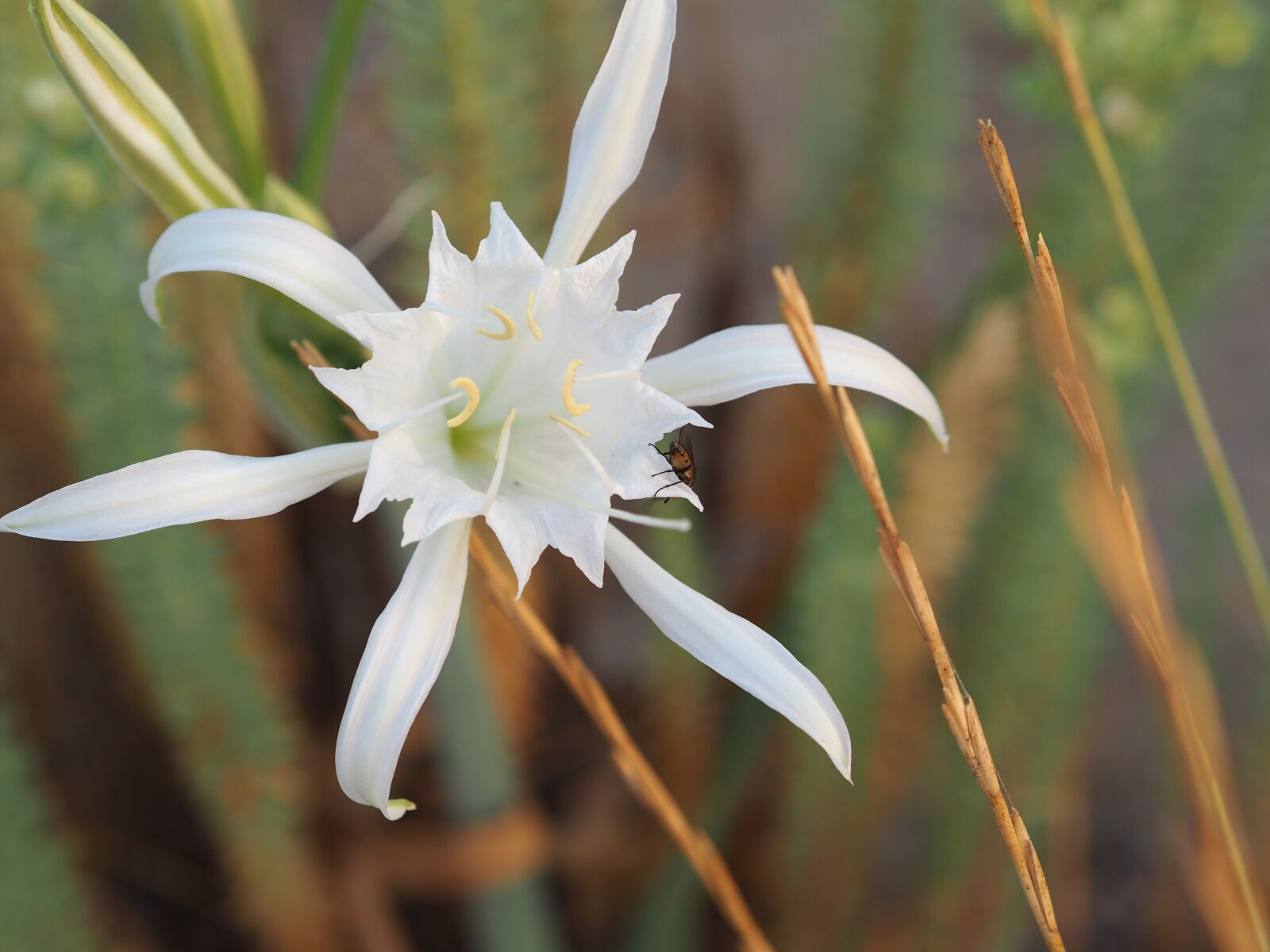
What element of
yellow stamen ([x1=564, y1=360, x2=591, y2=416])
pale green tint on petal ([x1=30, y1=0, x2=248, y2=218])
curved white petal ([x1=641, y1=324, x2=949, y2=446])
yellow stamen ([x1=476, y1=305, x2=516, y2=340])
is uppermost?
pale green tint on petal ([x1=30, y1=0, x2=248, y2=218])

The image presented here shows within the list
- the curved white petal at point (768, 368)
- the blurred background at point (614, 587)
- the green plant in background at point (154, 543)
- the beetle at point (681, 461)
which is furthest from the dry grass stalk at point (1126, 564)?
the green plant in background at point (154, 543)

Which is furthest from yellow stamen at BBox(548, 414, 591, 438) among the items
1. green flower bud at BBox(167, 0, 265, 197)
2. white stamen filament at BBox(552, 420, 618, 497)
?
green flower bud at BBox(167, 0, 265, 197)

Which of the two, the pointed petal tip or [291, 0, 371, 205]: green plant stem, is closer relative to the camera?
the pointed petal tip

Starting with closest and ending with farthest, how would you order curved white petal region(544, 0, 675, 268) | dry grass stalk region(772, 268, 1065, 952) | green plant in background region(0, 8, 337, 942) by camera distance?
dry grass stalk region(772, 268, 1065, 952) → curved white petal region(544, 0, 675, 268) → green plant in background region(0, 8, 337, 942)

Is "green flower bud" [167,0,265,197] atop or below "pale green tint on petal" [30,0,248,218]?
atop

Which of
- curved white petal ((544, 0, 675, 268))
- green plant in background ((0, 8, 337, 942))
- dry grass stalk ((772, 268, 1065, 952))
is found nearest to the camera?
dry grass stalk ((772, 268, 1065, 952))

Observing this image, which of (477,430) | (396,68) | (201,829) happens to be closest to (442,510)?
(477,430)

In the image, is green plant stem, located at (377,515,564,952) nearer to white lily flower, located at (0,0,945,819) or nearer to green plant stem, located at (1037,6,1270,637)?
white lily flower, located at (0,0,945,819)

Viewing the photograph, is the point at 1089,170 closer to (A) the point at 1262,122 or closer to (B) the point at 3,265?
(A) the point at 1262,122
